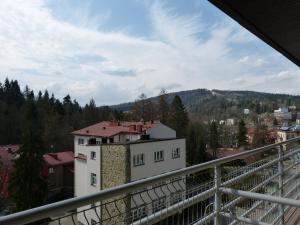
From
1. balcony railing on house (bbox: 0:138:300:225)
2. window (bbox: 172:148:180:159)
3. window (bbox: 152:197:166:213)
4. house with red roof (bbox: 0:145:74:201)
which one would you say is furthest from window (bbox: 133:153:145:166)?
window (bbox: 152:197:166:213)

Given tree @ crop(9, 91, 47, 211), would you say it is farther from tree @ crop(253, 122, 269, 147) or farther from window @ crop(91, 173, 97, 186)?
tree @ crop(253, 122, 269, 147)

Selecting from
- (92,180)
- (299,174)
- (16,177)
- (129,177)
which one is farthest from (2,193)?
(299,174)

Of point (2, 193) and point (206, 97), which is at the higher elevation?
point (206, 97)

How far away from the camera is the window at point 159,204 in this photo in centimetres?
163

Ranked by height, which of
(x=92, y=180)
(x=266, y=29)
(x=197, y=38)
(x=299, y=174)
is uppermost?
(x=197, y=38)

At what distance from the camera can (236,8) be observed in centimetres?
236

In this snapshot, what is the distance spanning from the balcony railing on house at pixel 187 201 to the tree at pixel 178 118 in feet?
130

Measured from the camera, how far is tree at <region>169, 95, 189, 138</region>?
4384cm

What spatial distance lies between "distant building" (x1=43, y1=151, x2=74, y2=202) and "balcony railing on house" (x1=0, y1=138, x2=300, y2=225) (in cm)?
3298

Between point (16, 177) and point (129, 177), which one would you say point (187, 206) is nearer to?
point (129, 177)

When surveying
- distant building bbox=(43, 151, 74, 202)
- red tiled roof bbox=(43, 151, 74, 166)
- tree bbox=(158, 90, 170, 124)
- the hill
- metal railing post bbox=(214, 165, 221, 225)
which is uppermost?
the hill

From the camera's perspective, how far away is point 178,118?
45.3m

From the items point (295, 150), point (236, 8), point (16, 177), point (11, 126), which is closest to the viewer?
point (236, 8)

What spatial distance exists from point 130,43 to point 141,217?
15616mm
